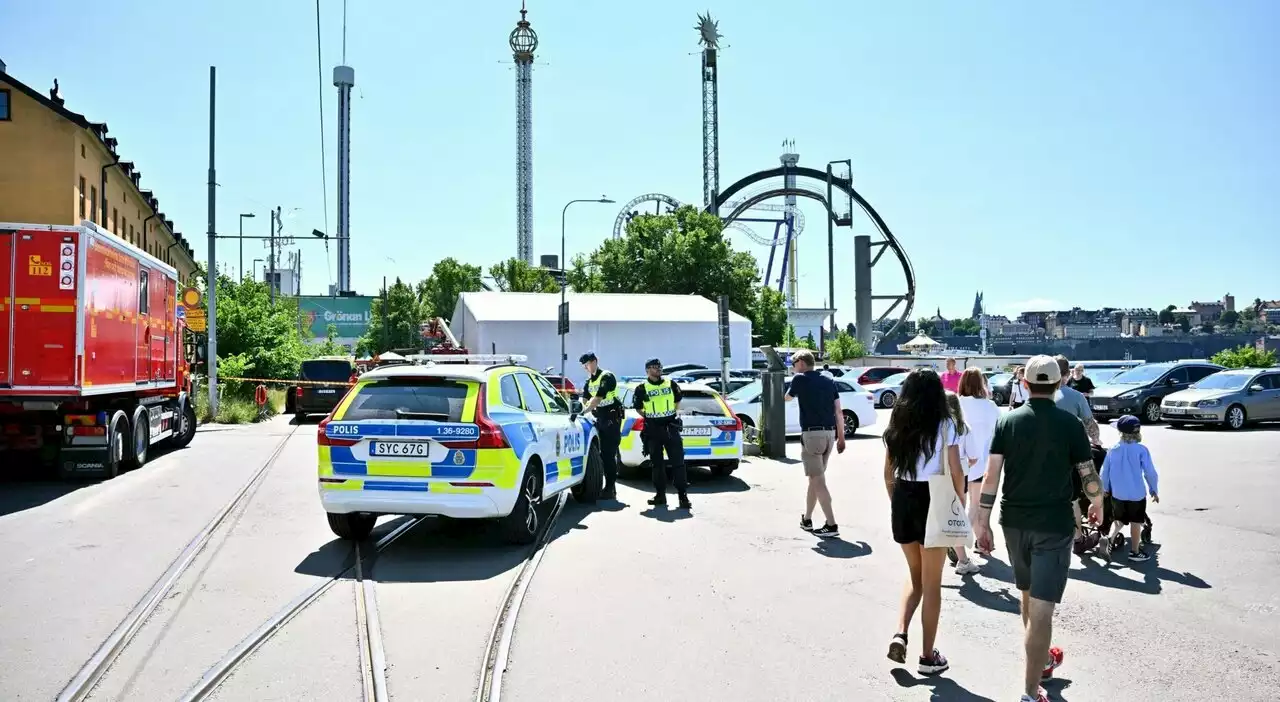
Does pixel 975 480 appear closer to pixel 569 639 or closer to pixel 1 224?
pixel 569 639

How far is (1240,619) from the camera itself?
6.33m

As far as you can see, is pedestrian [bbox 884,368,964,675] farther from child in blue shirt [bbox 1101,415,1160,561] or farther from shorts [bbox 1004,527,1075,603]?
child in blue shirt [bbox 1101,415,1160,561]

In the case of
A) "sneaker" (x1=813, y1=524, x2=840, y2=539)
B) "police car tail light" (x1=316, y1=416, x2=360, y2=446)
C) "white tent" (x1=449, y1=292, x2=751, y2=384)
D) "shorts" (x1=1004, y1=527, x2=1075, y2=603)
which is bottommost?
"sneaker" (x1=813, y1=524, x2=840, y2=539)

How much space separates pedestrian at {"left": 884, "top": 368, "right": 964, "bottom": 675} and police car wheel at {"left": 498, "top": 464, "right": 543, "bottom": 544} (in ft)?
13.3

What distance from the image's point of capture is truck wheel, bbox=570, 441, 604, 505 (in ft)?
37.7

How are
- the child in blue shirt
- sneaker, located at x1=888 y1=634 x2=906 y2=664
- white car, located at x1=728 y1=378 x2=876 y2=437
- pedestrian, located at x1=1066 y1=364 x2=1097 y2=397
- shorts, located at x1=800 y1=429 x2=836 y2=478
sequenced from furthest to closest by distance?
white car, located at x1=728 y1=378 x2=876 y2=437, pedestrian, located at x1=1066 y1=364 x2=1097 y2=397, shorts, located at x1=800 y1=429 x2=836 y2=478, the child in blue shirt, sneaker, located at x1=888 y1=634 x2=906 y2=664

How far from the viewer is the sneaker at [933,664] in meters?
5.12

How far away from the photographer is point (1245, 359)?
36.0m

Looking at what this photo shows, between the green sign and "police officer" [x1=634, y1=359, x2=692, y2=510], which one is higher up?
the green sign

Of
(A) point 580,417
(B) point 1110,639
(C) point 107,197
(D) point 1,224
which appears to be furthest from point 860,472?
(C) point 107,197

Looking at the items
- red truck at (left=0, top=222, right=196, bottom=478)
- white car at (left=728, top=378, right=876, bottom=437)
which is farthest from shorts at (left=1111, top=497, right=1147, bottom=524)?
red truck at (left=0, top=222, right=196, bottom=478)

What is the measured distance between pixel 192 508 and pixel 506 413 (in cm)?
474

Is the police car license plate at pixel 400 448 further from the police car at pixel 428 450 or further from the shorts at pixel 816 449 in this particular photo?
the shorts at pixel 816 449

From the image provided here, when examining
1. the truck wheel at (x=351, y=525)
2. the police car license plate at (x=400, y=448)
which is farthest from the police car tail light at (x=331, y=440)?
the truck wheel at (x=351, y=525)
